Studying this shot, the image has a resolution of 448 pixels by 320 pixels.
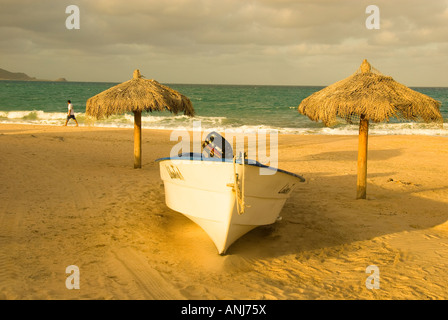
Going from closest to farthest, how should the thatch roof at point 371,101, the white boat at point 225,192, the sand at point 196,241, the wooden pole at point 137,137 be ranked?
the sand at point 196,241
the white boat at point 225,192
the thatch roof at point 371,101
the wooden pole at point 137,137

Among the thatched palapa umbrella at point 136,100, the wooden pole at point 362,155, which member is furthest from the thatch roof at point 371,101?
the thatched palapa umbrella at point 136,100

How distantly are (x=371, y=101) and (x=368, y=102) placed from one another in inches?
2.2

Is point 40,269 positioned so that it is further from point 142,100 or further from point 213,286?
point 142,100

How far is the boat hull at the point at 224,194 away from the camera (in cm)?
530

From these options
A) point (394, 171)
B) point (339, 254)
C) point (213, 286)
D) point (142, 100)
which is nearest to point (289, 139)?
point (394, 171)

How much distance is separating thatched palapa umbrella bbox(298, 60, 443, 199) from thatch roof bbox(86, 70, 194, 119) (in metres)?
3.69

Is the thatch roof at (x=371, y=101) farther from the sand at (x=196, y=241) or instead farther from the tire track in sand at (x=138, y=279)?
the tire track in sand at (x=138, y=279)

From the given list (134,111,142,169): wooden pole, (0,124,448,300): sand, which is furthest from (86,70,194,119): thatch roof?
(0,124,448,300): sand

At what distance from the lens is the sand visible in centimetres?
481

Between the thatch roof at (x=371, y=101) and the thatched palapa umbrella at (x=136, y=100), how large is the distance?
3776mm

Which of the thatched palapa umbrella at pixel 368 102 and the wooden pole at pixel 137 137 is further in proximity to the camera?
the wooden pole at pixel 137 137

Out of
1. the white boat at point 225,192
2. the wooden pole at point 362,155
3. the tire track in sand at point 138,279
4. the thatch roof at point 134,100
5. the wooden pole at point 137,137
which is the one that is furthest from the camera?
the wooden pole at point 137,137
